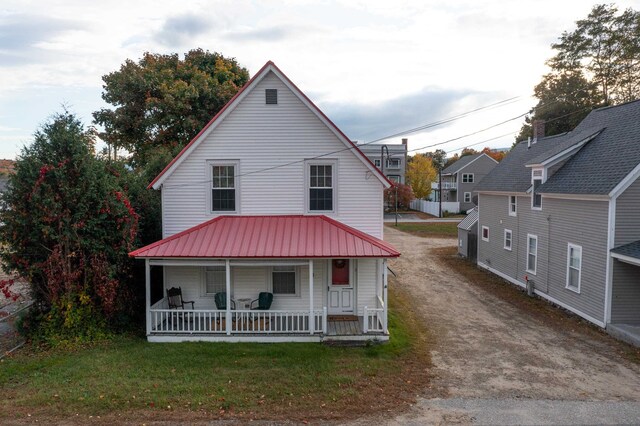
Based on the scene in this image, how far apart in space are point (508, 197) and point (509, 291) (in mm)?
5138

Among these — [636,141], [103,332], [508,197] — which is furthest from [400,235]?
[103,332]

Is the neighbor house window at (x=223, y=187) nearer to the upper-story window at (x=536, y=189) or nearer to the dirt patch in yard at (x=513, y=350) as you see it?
the dirt patch in yard at (x=513, y=350)

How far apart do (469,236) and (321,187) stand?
16.5 m

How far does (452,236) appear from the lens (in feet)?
132

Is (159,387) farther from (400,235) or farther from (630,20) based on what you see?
(630,20)

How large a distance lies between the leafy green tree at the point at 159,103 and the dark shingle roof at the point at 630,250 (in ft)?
74.8

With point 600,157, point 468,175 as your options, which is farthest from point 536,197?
point 468,175

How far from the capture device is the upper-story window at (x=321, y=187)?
14.6m

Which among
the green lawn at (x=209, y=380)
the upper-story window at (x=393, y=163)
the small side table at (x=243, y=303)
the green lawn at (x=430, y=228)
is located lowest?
the green lawn at (x=209, y=380)

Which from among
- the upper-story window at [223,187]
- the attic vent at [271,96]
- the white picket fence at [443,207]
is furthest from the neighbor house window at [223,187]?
the white picket fence at [443,207]

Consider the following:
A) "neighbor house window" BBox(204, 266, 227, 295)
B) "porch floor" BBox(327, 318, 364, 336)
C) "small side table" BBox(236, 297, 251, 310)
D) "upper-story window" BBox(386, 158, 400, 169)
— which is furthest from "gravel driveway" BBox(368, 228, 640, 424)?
"upper-story window" BBox(386, 158, 400, 169)

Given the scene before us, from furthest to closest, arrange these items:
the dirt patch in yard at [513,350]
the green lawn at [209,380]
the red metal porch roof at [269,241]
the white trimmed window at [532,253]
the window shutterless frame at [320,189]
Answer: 1. the white trimmed window at [532,253]
2. the window shutterless frame at [320,189]
3. the red metal porch roof at [269,241]
4. the dirt patch in yard at [513,350]
5. the green lawn at [209,380]

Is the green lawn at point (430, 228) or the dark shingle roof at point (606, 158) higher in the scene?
the dark shingle roof at point (606, 158)

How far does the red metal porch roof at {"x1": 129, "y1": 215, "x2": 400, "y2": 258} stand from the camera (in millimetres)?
12406
